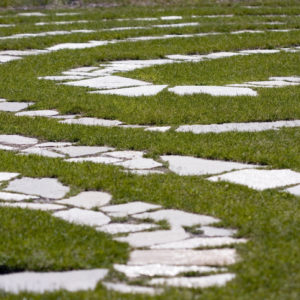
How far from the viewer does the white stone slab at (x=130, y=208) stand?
5.27 meters

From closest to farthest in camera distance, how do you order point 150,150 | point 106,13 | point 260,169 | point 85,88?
point 260,169 < point 150,150 < point 85,88 < point 106,13

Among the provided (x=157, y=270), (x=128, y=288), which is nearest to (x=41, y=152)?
(x=157, y=270)

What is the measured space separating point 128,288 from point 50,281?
0.41 meters

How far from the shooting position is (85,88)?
31.9 feet

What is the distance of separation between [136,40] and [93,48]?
1287mm

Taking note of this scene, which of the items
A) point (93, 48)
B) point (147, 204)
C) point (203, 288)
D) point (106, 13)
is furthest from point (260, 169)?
point (106, 13)

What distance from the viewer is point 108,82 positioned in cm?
1010

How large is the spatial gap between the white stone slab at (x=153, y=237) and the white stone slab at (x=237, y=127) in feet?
8.80

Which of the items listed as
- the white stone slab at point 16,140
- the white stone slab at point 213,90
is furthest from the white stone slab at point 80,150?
the white stone slab at point 213,90

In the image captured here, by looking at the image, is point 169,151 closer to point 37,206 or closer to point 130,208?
point 130,208

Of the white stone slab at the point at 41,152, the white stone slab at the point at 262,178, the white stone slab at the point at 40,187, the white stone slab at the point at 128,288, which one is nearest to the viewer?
the white stone slab at the point at 128,288

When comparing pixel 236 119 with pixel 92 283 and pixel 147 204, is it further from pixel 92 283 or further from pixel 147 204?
pixel 92 283

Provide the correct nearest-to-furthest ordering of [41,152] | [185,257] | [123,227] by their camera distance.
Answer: [185,257]
[123,227]
[41,152]

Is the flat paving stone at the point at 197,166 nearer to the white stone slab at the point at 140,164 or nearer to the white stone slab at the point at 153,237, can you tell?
the white stone slab at the point at 140,164
